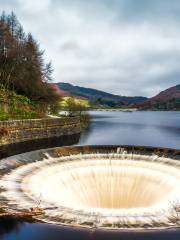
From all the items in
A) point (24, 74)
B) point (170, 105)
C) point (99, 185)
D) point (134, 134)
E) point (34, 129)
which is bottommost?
point (134, 134)

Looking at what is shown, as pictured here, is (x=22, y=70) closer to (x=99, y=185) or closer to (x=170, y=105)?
(x=99, y=185)

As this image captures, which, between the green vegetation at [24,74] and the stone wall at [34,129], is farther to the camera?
the green vegetation at [24,74]

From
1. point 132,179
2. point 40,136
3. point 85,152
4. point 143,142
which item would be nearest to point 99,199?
point 132,179

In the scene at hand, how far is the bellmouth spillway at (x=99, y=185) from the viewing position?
9.28 meters

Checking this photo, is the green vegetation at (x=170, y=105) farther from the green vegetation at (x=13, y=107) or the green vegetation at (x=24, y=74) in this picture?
the green vegetation at (x=13, y=107)

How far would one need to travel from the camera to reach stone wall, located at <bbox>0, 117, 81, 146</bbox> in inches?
1113

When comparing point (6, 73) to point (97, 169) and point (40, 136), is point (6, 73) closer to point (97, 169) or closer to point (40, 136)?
point (40, 136)

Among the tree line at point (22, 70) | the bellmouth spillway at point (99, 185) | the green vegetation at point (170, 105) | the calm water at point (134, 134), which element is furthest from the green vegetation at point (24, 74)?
the green vegetation at point (170, 105)

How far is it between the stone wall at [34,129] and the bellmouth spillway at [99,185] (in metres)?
11.3

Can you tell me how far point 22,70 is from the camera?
147 feet

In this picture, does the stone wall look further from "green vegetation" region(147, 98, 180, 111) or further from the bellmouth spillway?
"green vegetation" region(147, 98, 180, 111)

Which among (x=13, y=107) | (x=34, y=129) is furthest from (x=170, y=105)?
(x=34, y=129)

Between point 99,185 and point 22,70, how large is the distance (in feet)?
113

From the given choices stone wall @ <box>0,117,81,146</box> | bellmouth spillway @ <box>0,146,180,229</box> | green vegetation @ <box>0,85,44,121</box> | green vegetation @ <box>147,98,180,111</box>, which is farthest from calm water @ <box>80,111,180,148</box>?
green vegetation @ <box>147,98,180,111</box>
